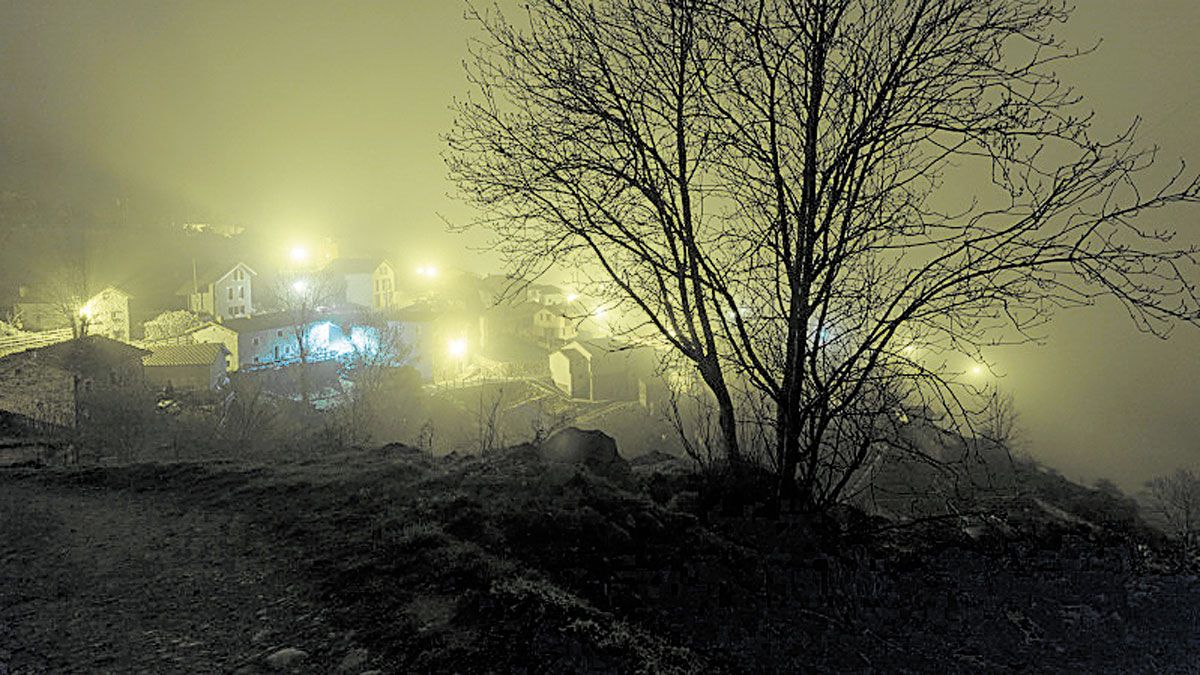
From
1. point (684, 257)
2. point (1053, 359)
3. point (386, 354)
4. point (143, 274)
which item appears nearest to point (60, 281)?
point (143, 274)

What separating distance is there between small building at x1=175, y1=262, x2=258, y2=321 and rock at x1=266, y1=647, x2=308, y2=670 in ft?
184

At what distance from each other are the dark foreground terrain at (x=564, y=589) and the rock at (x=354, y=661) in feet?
0.04

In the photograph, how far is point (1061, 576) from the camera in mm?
6297

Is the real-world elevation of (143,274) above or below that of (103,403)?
above

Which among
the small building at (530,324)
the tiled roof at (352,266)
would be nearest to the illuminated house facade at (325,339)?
the small building at (530,324)

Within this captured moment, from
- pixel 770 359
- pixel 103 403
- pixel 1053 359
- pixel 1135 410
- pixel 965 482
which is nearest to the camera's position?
pixel 770 359

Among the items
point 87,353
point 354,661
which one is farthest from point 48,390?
point 354,661

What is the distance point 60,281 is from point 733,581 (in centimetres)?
6565

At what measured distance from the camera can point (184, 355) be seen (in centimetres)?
3634

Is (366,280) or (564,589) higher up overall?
(366,280)

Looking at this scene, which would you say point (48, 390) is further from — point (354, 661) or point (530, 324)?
point (530, 324)

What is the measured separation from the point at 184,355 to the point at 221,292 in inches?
876

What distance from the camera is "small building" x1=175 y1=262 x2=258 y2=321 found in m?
54.1

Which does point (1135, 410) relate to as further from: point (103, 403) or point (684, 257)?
point (103, 403)
